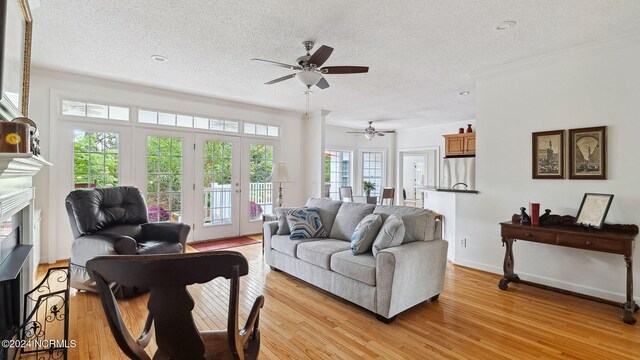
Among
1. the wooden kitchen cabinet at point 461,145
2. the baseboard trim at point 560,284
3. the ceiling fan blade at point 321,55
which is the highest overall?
the ceiling fan blade at point 321,55

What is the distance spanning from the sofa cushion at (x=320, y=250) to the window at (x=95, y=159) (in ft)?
10.6

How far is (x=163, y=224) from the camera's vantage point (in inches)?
144

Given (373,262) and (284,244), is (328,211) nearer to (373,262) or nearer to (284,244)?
(284,244)

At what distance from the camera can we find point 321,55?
112 inches

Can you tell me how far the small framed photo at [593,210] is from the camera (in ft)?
9.66

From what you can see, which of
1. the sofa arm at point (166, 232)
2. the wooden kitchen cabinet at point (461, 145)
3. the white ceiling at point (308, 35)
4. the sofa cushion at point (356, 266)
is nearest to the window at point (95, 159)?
the white ceiling at point (308, 35)

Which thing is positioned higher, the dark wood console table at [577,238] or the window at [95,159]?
the window at [95,159]

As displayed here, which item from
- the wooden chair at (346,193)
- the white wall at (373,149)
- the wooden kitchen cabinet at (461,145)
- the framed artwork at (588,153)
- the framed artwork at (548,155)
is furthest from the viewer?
the white wall at (373,149)

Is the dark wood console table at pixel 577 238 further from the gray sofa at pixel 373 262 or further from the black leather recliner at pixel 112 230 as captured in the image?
the black leather recliner at pixel 112 230

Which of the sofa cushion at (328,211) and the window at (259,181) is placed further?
the window at (259,181)

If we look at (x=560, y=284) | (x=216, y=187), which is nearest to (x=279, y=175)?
(x=216, y=187)

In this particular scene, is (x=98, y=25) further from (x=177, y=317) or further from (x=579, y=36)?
(x=579, y=36)

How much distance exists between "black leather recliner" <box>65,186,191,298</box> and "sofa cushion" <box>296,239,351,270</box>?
4.42ft

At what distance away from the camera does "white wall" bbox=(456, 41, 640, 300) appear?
3.01 meters
